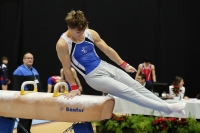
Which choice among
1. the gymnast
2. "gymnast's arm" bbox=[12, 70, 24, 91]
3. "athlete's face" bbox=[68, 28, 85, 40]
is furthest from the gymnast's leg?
"gymnast's arm" bbox=[12, 70, 24, 91]

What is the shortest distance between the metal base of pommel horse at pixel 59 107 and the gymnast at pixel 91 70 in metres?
0.13

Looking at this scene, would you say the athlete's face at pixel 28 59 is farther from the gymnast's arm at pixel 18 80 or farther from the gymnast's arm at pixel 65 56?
the gymnast's arm at pixel 65 56

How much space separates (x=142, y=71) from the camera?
11.4 meters

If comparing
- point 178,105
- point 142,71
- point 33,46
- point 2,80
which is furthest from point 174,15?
point 178,105

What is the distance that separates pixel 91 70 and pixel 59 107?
1.81 ft

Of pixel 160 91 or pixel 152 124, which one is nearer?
pixel 152 124

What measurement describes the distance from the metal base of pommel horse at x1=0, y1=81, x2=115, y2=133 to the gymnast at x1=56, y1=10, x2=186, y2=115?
5.0 inches

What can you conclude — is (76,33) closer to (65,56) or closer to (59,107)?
(65,56)

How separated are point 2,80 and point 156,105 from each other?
984cm

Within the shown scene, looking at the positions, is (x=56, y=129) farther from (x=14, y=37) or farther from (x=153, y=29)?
(x=14, y=37)

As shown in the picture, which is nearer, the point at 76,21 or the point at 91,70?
the point at 76,21

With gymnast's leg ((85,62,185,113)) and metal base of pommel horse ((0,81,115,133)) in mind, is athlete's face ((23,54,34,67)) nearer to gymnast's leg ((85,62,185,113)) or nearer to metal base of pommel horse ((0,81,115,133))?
metal base of pommel horse ((0,81,115,133))

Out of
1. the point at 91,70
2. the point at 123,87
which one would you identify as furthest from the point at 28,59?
the point at 123,87

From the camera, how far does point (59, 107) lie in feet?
14.1
